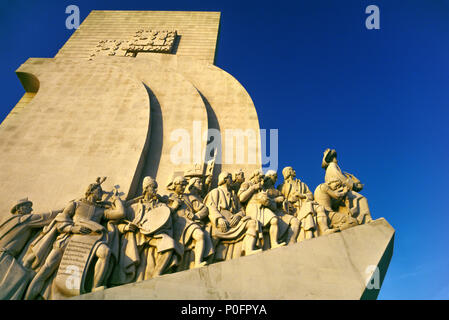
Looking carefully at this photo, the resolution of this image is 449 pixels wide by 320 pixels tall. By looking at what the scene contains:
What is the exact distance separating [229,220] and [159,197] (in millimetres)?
1231

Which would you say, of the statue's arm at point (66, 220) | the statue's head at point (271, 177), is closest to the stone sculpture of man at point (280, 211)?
the statue's head at point (271, 177)

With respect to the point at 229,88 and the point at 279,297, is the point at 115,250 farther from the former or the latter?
the point at 229,88

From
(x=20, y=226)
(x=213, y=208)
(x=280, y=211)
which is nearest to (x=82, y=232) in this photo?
(x=20, y=226)

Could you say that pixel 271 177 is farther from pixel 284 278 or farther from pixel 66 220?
pixel 66 220

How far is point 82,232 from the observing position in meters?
4.89

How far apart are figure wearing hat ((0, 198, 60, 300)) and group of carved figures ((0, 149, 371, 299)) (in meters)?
0.01

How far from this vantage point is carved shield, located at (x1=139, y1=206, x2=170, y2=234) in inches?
197

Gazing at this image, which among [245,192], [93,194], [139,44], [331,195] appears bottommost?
[331,195]

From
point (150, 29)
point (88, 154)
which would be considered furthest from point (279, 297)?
point (150, 29)

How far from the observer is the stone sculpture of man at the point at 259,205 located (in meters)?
5.29

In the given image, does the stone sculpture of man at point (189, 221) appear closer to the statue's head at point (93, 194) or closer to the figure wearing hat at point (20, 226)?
the statue's head at point (93, 194)

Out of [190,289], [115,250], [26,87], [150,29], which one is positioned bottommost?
[115,250]
